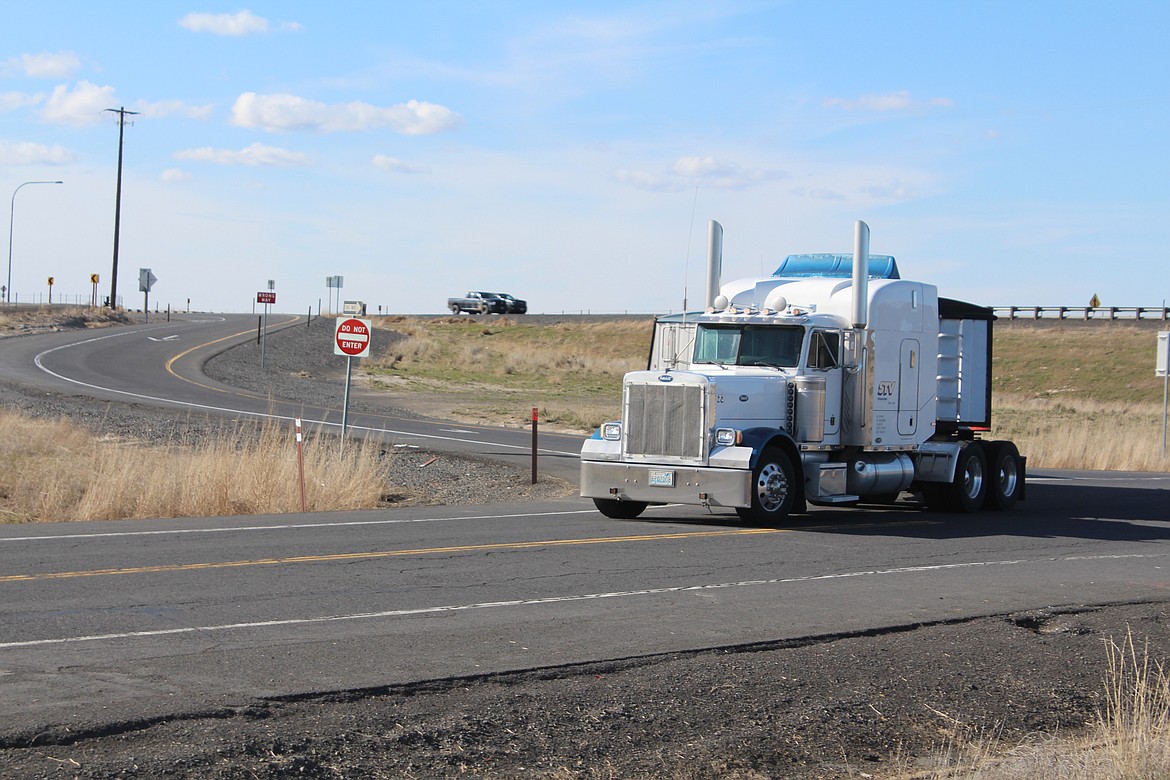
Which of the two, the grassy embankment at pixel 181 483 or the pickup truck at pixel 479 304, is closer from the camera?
the grassy embankment at pixel 181 483

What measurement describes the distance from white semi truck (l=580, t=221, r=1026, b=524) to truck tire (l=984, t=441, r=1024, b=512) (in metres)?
0.02

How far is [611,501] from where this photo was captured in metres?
16.0

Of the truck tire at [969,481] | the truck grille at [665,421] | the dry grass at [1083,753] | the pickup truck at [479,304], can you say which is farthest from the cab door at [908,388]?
the pickup truck at [479,304]

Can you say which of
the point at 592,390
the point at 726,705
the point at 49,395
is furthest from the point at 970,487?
the point at 592,390

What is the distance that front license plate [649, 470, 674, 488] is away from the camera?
14859 millimetres

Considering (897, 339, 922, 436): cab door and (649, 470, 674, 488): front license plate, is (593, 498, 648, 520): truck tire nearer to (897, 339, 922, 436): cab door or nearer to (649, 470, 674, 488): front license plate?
(649, 470, 674, 488): front license plate

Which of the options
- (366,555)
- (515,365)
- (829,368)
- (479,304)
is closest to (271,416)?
(829,368)

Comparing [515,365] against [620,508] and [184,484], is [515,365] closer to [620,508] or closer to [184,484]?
[184,484]

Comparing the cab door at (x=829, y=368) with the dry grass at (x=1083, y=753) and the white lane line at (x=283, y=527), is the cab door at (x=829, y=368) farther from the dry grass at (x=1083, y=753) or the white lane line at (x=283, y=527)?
the dry grass at (x=1083, y=753)

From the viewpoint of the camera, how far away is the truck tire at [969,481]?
58.4 feet

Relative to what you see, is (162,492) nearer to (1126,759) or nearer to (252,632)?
(252,632)

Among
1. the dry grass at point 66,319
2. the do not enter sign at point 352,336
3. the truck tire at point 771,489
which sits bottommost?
the truck tire at point 771,489

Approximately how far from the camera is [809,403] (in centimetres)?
1581

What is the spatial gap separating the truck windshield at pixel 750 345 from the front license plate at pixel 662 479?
1.83 meters
